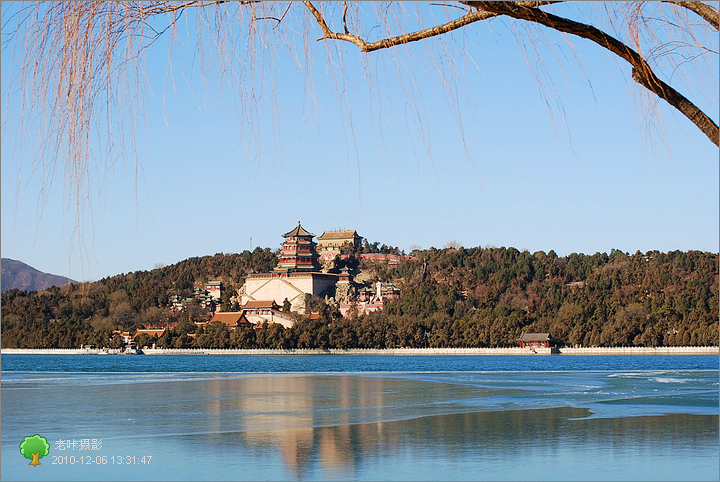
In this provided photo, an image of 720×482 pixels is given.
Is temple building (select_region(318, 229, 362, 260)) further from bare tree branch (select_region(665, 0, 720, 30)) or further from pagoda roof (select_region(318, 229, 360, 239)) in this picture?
bare tree branch (select_region(665, 0, 720, 30))

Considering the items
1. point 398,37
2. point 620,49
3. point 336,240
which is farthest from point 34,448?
point 336,240

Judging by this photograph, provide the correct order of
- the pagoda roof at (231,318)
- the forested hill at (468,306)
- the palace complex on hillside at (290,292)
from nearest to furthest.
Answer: the forested hill at (468,306) → the pagoda roof at (231,318) → the palace complex on hillside at (290,292)

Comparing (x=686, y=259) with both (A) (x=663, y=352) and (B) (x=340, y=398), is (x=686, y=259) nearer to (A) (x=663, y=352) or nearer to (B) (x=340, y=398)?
(A) (x=663, y=352)

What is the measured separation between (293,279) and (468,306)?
1633cm

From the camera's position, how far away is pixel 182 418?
1114 centimetres

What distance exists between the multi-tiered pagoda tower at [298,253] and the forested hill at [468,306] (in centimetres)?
572

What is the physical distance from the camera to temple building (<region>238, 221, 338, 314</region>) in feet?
252

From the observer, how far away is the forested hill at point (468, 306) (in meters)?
59.4

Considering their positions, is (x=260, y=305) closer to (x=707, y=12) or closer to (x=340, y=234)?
(x=340, y=234)

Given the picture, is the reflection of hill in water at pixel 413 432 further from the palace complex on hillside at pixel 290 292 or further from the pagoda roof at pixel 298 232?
the pagoda roof at pixel 298 232

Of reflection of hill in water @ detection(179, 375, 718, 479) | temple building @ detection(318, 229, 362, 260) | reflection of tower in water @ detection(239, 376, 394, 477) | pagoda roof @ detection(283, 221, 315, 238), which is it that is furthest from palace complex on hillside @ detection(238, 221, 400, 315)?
reflection of hill in water @ detection(179, 375, 718, 479)

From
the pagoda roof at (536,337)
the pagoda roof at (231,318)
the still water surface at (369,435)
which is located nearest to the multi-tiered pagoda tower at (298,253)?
the pagoda roof at (231,318)

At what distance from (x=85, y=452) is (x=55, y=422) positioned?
2.91m

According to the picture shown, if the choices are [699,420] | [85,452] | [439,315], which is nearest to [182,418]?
[85,452]
